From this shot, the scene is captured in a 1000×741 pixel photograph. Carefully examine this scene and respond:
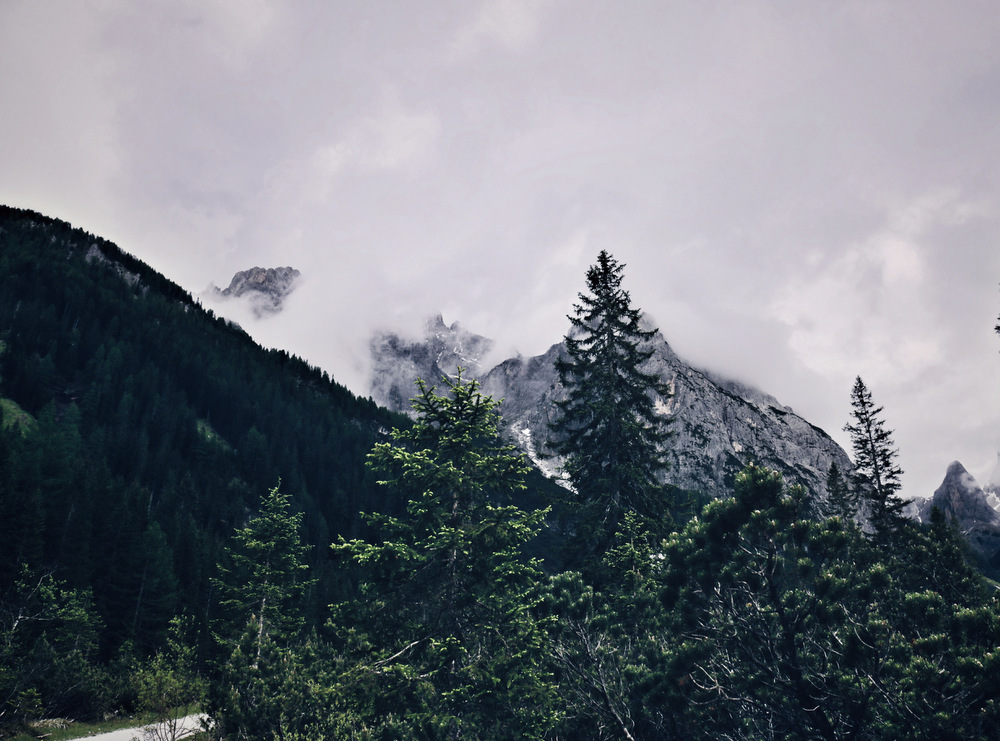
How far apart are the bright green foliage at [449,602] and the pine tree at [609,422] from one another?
5444 mm

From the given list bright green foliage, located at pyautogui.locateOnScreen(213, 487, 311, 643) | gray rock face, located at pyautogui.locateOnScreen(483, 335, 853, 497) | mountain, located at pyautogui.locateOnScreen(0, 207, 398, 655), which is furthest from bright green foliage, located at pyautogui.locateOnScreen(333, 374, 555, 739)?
gray rock face, located at pyautogui.locateOnScreen(483, 335, 853, 497)

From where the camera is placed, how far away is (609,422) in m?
20.9

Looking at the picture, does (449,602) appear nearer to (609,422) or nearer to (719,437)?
(609,422)

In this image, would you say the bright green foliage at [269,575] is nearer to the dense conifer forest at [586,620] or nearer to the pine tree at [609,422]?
the dense conifer forest at [586,620]

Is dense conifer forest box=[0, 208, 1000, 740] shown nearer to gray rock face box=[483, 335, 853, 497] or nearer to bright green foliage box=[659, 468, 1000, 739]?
bright green foliage box=[659, 468, 1000, 739]

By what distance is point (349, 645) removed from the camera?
13453mm

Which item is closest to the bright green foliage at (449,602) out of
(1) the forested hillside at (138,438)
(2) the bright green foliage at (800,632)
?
(2) the bright green foliage at (800,632)

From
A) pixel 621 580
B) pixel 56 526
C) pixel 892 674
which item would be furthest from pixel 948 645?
pixel 56 526

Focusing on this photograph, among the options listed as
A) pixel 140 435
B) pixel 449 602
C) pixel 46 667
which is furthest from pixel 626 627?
pixel 140 435

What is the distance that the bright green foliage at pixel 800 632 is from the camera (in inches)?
315

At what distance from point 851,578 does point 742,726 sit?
3.91 metres

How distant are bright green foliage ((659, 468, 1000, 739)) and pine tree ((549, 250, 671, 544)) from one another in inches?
348

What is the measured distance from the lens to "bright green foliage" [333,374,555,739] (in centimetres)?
1212

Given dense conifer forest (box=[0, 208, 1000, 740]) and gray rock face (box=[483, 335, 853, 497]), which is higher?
gray rock face (box=[483, 335, 853, 497])
